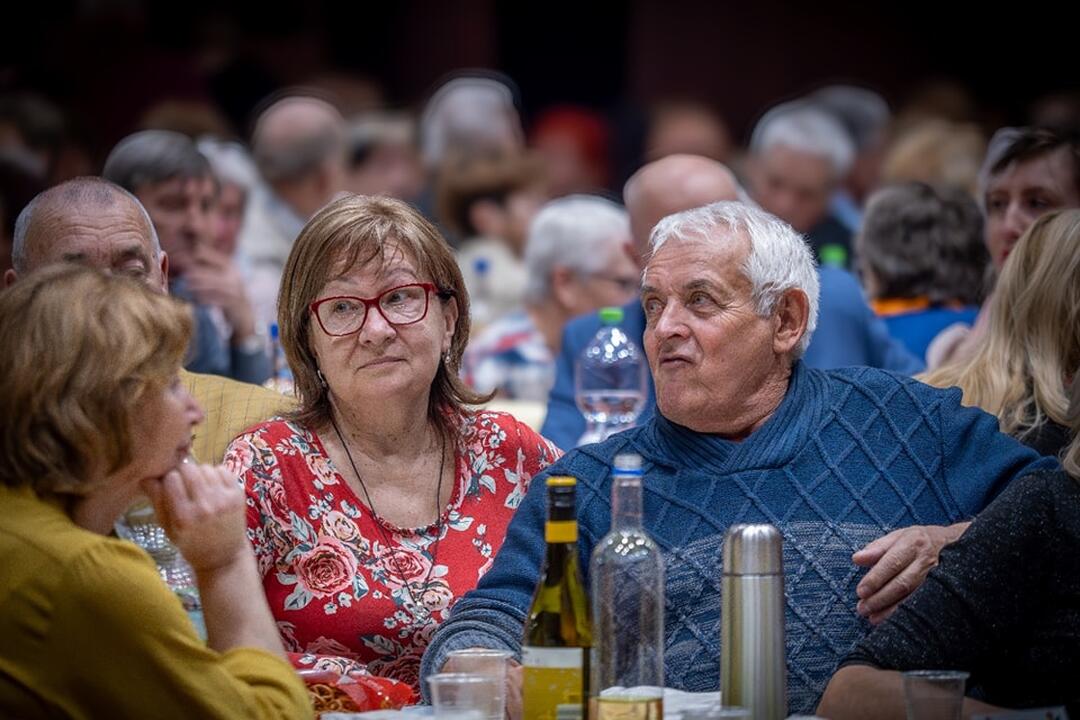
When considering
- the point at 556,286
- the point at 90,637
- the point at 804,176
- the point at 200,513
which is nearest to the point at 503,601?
the point at 200,513

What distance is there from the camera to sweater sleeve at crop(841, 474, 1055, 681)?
256 centimetres

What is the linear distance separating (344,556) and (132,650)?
0.93 meters

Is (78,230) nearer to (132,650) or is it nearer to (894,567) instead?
(132,650)

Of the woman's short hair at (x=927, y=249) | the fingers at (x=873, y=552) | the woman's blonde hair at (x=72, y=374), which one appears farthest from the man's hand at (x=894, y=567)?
the woman's short hair at (x=927, y=249)

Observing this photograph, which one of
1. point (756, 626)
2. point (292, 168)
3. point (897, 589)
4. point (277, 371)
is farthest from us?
point (292, 168)

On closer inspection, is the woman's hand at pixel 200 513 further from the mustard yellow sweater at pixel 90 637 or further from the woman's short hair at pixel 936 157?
the woman's short hair at pixel 936 157

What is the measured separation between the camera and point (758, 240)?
3172 mm

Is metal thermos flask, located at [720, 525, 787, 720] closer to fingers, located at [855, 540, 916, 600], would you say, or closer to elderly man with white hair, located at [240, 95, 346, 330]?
fingers, located at [855, 540, 916, 600]

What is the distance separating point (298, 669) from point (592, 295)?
11.1 feet

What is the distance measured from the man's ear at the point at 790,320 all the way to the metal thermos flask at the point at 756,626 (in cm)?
87

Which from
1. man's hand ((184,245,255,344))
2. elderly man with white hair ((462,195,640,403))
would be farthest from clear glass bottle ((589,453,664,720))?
elderly man with white hair ((462,195,640,403))

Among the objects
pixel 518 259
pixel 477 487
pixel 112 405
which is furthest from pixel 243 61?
pixel 112 405

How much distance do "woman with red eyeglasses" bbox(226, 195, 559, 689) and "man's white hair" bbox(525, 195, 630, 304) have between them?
2.65 meters

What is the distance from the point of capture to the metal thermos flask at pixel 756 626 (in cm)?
237
